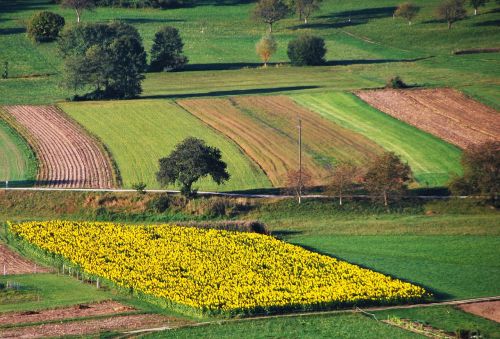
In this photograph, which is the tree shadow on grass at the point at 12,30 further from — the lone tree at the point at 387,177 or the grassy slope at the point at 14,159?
the lone tree at the point at 387,177

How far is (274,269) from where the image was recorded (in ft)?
275

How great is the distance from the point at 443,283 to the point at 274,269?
10523mm

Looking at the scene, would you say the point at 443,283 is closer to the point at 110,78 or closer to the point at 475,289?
the point at 475,289

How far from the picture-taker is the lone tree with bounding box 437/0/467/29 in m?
184

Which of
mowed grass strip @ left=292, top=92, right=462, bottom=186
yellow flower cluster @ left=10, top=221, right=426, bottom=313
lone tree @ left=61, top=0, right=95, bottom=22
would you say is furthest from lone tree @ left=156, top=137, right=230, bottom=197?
lone tree @ left=61, top=0, right=95, bottom=22

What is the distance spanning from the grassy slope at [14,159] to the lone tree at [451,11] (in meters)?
78.3

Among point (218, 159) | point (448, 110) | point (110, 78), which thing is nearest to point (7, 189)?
point (218, 159)

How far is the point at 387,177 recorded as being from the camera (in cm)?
10412

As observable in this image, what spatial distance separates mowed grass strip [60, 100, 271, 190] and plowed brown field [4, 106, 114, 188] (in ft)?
4.50

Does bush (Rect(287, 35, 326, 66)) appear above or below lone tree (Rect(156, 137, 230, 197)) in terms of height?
above

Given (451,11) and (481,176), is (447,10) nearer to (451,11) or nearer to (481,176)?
(451,11)

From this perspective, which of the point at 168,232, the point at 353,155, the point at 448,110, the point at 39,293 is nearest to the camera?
the point at 39,293

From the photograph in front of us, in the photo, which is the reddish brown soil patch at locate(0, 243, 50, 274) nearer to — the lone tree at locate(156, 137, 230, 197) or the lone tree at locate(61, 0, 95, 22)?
the lone tree at locate(156, 137, 230, 197)

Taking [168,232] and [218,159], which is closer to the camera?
[168,232]
